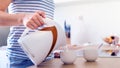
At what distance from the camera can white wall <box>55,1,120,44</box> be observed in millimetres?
1960

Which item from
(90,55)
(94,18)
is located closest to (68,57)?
(90,55)

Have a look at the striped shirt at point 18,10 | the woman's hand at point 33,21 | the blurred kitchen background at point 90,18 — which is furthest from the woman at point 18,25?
the blurred kitchen background at point 90,18

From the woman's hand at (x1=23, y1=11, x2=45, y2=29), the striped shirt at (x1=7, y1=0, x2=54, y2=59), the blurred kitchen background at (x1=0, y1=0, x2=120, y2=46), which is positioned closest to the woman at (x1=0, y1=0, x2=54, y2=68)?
the striped shirt at (x1=7, y1=0, x2=54, y2=59)

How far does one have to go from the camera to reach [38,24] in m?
0.67

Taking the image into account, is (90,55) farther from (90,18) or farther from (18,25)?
(90,18)

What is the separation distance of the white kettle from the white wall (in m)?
1.28

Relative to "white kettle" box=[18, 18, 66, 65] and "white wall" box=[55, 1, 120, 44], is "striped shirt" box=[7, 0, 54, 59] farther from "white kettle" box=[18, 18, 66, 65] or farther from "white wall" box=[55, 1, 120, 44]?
"white wall" box=[55, 1, 120, 44]

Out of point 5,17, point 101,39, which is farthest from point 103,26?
point 5,17

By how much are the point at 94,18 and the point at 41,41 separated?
4.69ft

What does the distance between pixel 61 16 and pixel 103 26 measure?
48cm

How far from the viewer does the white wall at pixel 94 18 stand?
1960mm

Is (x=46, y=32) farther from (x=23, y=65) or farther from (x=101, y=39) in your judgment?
(x=101, y=39)

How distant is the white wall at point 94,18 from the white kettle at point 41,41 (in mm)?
1285

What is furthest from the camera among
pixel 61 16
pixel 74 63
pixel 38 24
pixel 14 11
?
pixel 61 16
